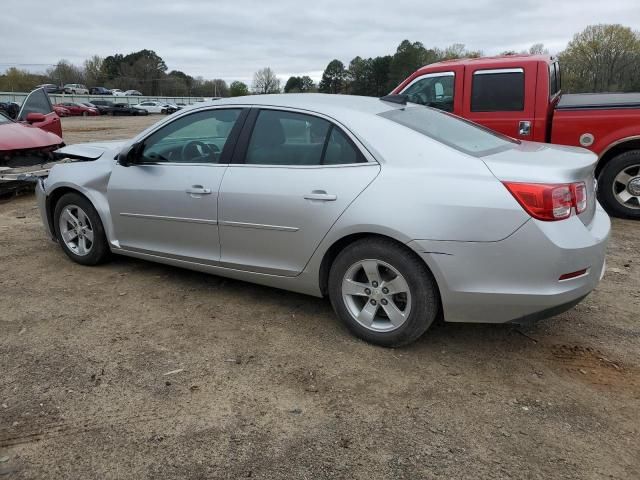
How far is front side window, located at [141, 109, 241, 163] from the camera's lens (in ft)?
13.0

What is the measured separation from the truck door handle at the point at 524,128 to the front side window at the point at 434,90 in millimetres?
950

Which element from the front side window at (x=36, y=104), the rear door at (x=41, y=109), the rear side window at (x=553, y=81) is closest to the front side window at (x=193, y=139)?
the rear side window at (x=553, y=81)

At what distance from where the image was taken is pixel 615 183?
6488mm

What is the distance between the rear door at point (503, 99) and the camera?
6711 mm

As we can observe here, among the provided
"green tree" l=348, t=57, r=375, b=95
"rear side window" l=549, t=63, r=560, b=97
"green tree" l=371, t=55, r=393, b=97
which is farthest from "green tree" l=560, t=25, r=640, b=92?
"rear side window" l=549, t=63, r=560, b=97

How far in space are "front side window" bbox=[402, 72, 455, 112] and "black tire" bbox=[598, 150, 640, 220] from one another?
211 centimetres

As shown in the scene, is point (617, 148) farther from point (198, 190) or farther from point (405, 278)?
point (198, 190)

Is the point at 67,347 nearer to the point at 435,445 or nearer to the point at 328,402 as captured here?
the point at 328,402

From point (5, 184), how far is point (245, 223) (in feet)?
19.2

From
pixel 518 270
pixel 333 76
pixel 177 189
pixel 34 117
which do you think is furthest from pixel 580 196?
pixel 333 76

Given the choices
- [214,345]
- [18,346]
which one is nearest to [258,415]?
[214,345]

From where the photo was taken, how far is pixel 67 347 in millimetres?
3381

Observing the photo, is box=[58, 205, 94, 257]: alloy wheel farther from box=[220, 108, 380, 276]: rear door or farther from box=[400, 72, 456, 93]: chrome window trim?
box=[400, 72, 456, 93]: chrome window trim

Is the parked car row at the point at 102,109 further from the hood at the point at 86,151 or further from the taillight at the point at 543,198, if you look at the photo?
the taillight at the point at 543,198
